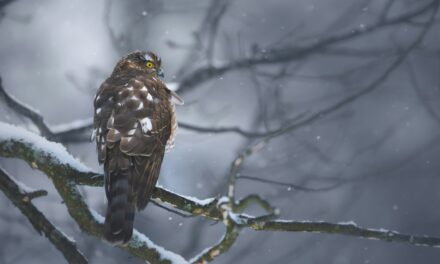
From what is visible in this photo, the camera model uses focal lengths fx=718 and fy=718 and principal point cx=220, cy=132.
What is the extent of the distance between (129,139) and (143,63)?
4.74 feet

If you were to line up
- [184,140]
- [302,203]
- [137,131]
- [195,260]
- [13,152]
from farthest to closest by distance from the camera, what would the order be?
[302,203] → [184,140] → [137,131] → [13,152] → [195,260]

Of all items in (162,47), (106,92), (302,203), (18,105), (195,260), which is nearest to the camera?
(195,260)

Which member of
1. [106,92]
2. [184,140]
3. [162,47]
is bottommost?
[106,92]

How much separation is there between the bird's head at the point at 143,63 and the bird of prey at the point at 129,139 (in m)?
0.39

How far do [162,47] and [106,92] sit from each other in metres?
7.34

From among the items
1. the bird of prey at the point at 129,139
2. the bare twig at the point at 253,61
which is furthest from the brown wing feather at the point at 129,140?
the bare twig at the point at 253,61

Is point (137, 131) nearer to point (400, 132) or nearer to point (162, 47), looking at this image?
point (162, 47)

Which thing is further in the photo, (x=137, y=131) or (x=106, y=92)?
(x=106, y=92)

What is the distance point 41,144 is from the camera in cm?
340

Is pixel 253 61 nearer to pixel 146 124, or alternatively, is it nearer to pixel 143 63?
pixel 143 63

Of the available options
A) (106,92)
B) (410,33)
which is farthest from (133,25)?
(410,33)

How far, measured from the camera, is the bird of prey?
10.6ft

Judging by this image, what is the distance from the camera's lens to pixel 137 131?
12.1ft

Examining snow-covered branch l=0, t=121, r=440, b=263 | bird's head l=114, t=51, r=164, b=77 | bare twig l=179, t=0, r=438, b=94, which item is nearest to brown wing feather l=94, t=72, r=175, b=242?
snow-covered branch l=0, t=121, r=440, b=263
